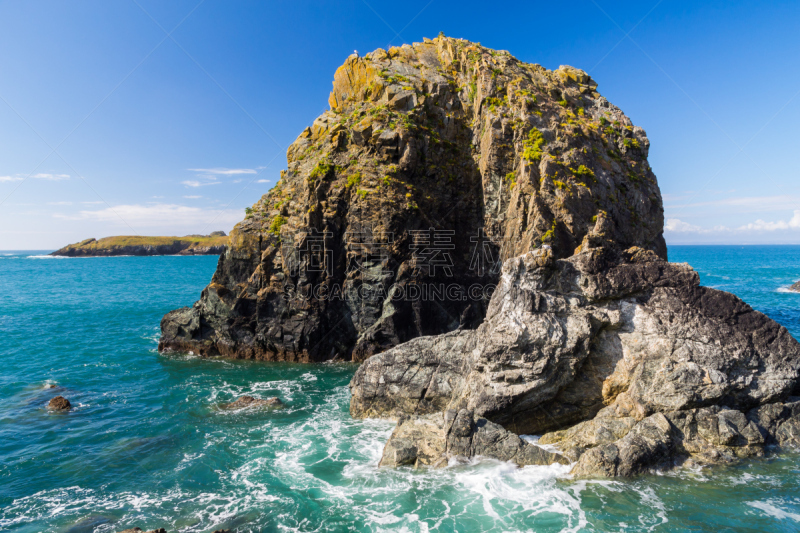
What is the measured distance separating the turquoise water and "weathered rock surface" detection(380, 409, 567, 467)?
0.51 meters

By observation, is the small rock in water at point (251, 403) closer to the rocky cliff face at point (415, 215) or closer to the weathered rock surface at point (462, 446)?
the rocky cliff face at point (415, 215)

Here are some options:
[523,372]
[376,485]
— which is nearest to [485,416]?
[523,372]

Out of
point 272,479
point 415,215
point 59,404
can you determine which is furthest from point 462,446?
point 59,404

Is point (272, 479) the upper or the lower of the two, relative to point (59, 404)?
lower

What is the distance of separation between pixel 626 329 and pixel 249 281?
2705 centimetres

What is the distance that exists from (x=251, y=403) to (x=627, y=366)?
1932cm

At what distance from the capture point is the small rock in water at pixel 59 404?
72.9ft

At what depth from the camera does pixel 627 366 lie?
1741 cm

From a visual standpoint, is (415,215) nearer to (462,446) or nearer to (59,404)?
(462,446)

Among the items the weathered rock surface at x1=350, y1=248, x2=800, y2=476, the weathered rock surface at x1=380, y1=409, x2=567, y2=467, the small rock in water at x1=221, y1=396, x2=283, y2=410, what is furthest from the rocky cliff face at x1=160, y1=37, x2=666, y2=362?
the weathered rock surface at x1=380, y1=409, x2=567, y2=467

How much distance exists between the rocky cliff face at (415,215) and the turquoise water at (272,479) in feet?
21.4

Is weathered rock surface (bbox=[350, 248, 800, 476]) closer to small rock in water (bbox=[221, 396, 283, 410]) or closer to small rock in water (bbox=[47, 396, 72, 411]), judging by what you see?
small rock in water (bbox=[221, 396, 283, 410])

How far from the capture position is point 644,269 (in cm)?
1878

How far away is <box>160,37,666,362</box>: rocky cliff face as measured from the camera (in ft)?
101
